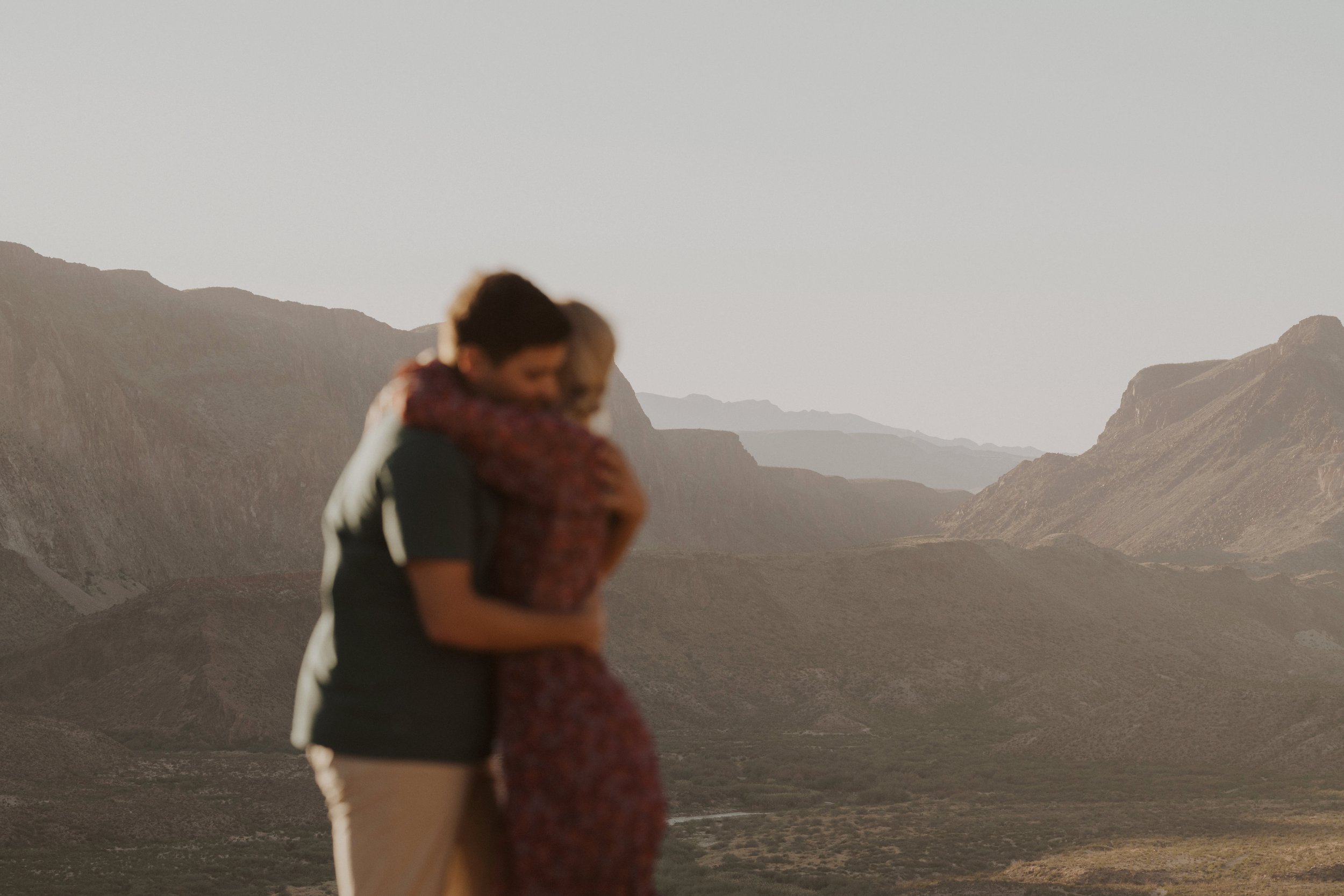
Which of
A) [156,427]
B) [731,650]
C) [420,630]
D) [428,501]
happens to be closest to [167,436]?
[156,427]

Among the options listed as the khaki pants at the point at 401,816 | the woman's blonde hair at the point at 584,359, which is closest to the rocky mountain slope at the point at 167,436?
the khaki pants at the point at 401,816

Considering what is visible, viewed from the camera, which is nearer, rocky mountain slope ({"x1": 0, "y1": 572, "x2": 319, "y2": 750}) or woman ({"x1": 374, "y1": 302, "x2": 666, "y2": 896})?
woman ({"x1": 374, "y1": 302, "x2": 666, "y2": 896})

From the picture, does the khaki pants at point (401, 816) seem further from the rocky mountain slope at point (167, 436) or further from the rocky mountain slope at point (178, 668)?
the rocky mountain slope at point (167, 436)

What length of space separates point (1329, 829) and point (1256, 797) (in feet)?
14.7

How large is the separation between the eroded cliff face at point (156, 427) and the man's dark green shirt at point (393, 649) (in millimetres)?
41016

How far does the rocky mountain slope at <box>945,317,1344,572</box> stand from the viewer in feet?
243

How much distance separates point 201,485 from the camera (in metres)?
51.1

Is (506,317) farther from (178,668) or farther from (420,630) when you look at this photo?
(178,668)

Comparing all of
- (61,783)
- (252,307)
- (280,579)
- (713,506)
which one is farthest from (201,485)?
(713,506)

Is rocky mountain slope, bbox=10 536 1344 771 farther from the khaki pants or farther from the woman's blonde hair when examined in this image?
the woman's blonde hair

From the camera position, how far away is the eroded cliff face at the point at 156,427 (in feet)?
141

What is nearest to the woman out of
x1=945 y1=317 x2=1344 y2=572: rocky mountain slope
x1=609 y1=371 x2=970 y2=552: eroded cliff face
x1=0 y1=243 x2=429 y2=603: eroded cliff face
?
x1=0 y1=243 x2=429 y2=603: eroded cliff face

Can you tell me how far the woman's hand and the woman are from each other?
0.01 meters

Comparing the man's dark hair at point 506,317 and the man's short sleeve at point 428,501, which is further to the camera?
the man's dark hair at point 506,317
